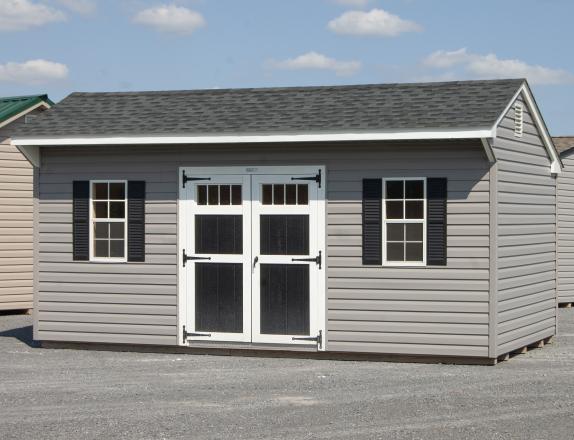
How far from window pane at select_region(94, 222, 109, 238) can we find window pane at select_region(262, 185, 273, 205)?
→ 2.21 metres

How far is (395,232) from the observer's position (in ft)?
44.7

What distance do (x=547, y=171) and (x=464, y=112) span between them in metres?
2.77

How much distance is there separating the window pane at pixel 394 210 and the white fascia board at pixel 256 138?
828mm

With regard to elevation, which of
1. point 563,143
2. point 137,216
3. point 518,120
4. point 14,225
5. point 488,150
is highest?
point 563,143

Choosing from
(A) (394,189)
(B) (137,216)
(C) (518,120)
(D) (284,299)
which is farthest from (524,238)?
(B) (137,216)

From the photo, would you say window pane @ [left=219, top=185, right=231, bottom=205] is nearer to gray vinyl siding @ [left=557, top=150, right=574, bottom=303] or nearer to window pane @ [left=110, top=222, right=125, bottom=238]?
window pane @ [left=110, top=222, right=125, bottom=238]

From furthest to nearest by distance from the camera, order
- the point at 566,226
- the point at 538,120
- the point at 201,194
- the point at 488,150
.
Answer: the point at 566,226, the point at 538,120, the point at 201,194, the point at 488,150

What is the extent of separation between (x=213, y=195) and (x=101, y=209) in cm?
160

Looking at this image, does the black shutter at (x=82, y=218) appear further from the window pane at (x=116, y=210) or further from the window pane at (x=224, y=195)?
the window pane at (x=224, y=195)

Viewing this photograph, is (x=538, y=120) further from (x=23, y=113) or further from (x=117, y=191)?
(x=23, y=113)

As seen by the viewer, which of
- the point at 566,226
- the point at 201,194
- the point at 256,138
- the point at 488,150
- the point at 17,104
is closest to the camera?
the point at 488,150

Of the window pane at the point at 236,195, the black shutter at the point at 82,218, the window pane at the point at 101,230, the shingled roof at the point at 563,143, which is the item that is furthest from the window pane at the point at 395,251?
the shingled roof at the point at 563,143

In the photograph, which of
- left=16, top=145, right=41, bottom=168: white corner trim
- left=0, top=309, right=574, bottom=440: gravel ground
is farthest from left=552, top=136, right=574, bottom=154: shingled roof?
left=16, top=145, right=41, bottom=168: white corner trim

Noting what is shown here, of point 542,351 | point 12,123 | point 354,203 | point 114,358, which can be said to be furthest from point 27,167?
point 542,351
